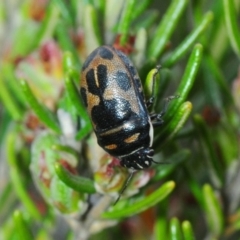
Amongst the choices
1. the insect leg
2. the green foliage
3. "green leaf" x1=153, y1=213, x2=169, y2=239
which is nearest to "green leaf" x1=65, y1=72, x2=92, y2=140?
the green foliage

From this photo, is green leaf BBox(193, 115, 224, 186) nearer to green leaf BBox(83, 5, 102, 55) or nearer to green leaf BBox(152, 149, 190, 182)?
green leaf BBox(152, 149, 190, 182)

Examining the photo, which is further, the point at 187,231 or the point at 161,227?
the point at 161,227

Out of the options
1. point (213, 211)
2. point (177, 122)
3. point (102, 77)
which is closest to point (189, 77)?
point (177, 122)

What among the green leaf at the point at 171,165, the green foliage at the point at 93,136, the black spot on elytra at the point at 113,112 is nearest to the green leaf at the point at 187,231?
the green foliage at the point at 93,136

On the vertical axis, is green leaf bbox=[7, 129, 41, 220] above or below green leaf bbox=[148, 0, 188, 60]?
below

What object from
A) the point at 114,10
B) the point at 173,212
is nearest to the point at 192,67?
the point at 114,10

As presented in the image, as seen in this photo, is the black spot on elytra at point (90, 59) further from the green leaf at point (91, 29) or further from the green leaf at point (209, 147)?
the green leaf at point (209, 147)

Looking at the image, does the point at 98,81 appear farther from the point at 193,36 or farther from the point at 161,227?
the point at 161,227

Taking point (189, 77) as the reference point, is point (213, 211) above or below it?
below
